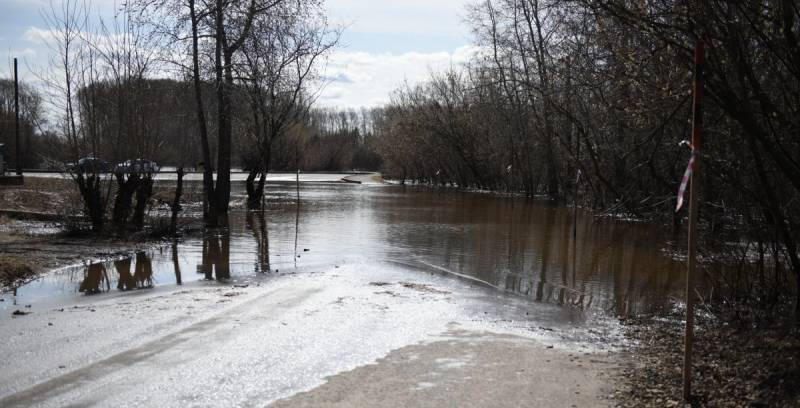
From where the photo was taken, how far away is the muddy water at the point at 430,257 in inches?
447

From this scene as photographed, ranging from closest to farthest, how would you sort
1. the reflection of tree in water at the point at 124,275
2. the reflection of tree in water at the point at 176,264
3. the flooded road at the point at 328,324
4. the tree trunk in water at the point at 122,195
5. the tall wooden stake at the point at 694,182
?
the tall wooden stake at the point at 694,182 → the flooded road at the point at 328,324 → the reflection of tree in water at the point at 124,275 → the reflection of tree in water at the point at 176,264 → the tree trunk in water at the point at 122,195

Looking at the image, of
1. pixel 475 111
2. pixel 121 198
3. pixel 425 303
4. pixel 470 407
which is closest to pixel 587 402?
pixel 470 407

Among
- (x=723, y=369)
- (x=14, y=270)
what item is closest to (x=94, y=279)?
(x=14, y=270)

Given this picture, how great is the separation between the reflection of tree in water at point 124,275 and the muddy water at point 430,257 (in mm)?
17

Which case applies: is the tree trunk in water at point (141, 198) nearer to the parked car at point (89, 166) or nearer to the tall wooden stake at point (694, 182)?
the parked car at point (89, 166)

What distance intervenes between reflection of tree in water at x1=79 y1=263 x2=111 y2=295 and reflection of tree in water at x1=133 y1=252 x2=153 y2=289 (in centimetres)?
51

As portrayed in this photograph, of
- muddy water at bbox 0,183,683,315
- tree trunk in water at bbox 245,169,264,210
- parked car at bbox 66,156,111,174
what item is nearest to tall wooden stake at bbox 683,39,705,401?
muddy water at bbox 0,183,683,315

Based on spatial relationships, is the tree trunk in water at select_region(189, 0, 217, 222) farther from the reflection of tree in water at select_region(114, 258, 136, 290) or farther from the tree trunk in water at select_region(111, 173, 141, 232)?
the reflection of tree in water at select_region(114, 258, 136, 290)

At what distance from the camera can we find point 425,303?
10.2 meters

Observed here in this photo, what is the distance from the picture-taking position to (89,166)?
1677 cm

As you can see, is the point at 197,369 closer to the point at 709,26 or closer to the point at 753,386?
the point at 753,386

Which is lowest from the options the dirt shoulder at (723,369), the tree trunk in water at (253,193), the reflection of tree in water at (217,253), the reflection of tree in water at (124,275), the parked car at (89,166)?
the reflection of tree in water at (124,275)

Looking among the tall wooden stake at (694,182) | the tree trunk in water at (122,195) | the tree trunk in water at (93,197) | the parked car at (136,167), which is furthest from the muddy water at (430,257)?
the tall wooden stake at (694,182)

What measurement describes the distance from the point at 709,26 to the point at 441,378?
4.33 m
